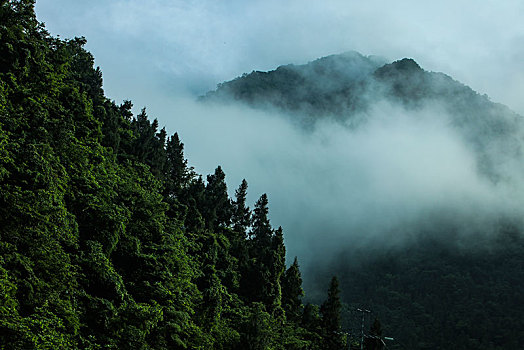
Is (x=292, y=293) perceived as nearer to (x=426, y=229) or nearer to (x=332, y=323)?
(x=332, y=323)

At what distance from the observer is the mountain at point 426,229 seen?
73.9m

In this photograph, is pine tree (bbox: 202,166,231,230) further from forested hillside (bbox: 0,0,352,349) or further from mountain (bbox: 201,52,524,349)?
mountain (bbox: 201,52,524,349)

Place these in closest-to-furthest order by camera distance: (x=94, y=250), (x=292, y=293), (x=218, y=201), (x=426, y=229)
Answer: (x=94, y=250), (x=292, y=293), (x=218, y=201), (x=426, y=229)

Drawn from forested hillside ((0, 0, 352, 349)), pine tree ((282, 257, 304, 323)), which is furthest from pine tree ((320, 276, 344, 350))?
pine tree ((282, 257, 304, 323))

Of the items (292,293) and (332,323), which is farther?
(292,293)

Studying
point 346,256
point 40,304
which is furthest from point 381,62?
point 40,304

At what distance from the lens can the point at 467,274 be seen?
3408 inches

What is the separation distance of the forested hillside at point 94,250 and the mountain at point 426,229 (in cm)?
1780

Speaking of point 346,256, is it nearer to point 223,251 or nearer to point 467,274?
point 467,274

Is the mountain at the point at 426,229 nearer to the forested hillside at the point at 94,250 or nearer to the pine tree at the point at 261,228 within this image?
the pine tree at the point at 261,228

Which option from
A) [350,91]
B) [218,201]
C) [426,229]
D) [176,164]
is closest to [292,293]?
[218,201]

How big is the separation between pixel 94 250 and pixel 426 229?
9744cm

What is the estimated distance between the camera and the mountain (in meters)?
73.9

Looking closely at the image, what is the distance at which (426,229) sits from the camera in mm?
107688
